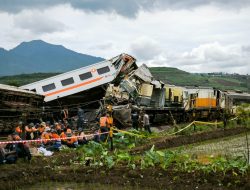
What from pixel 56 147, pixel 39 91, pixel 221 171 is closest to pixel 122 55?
pixel 39 91

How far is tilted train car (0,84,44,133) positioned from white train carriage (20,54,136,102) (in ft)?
8.43

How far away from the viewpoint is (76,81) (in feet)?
101

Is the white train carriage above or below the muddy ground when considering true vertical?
above

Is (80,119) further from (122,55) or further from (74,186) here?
(74,186)

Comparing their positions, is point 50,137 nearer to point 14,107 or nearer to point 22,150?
point 22,150

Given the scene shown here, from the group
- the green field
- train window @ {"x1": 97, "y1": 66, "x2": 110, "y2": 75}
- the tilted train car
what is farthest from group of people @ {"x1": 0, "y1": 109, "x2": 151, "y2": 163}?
the green field

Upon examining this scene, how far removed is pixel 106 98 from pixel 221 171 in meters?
18.3

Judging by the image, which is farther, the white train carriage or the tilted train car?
the white train carriage

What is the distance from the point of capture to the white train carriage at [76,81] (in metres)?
30.6

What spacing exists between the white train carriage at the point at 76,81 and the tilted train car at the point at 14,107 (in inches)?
101

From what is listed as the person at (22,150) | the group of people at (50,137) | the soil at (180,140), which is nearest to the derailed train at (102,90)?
the soil at (180,140)

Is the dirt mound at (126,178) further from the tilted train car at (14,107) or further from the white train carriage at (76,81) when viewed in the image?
the white train carriage at (76,81)

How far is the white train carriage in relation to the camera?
30594 millimetres

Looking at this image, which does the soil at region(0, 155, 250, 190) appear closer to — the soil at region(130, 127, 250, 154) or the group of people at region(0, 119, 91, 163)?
the group of people at region(0, 119, 91, 163)
